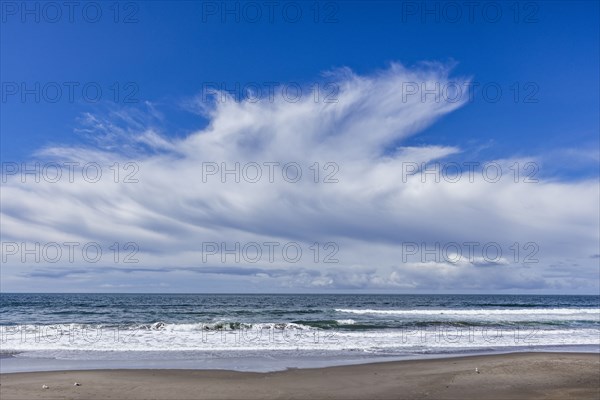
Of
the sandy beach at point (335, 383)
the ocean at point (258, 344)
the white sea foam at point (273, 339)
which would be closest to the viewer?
the sandy beach at point (335, 383)

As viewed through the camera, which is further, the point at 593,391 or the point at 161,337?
the point at 161,337

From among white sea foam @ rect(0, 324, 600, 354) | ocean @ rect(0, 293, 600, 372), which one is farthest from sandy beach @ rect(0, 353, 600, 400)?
white sea foam @ rect(0, 324, 600, 354)

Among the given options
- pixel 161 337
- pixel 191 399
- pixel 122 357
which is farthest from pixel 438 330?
pixel 191 399

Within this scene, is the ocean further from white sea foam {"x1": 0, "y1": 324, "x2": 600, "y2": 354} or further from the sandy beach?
the sandy beach

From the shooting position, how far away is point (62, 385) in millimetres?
11305

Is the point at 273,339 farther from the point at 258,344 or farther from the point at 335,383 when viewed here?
the point at 335,383

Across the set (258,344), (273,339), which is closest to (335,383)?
(258,344)

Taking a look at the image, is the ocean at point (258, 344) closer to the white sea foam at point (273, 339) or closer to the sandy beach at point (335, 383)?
the white sea foam at point (273, 339)

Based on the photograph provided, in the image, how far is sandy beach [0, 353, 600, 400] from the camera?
1063cm

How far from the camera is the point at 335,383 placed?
38.8 ft

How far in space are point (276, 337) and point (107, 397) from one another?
1323cm

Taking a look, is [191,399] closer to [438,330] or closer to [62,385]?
[62,385]

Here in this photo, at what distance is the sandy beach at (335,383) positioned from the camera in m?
10.6

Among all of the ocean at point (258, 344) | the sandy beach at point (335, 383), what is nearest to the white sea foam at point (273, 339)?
the ocean at point (258, 344)
